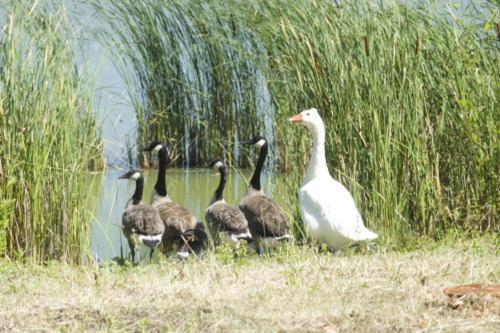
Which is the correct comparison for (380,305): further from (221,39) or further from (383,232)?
(221,39)

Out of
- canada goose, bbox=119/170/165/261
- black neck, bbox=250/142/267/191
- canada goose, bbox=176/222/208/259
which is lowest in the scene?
canada goose, bbox=176/222/208/259

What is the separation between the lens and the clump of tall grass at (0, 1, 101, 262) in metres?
8.23

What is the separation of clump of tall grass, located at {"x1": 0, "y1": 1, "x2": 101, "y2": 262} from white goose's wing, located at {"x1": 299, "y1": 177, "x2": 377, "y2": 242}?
1923mm

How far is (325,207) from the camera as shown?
8.24 meters

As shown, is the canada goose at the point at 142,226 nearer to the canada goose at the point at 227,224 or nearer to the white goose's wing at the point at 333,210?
the canada goose at the point at 227,224

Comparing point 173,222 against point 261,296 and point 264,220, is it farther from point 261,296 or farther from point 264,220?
point 261,296

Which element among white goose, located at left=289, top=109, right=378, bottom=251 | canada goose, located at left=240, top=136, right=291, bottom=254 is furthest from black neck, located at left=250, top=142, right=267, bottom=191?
white goose, located at left=289, top=109, right=378, bottom=251

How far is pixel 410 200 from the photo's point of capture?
9141 millimetres

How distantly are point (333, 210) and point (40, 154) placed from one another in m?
2.48

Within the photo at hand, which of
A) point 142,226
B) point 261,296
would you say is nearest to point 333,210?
point 142,226

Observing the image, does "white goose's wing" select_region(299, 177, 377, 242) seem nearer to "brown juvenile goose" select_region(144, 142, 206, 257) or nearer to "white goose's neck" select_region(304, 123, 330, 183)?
"white goose's neck" select_region(304, 123, 330, 183)

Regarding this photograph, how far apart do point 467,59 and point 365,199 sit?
1702 mm

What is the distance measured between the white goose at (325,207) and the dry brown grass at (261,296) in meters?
0.57

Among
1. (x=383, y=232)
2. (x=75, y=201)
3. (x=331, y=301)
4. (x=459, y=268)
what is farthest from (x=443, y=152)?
(x=331, y=301)
